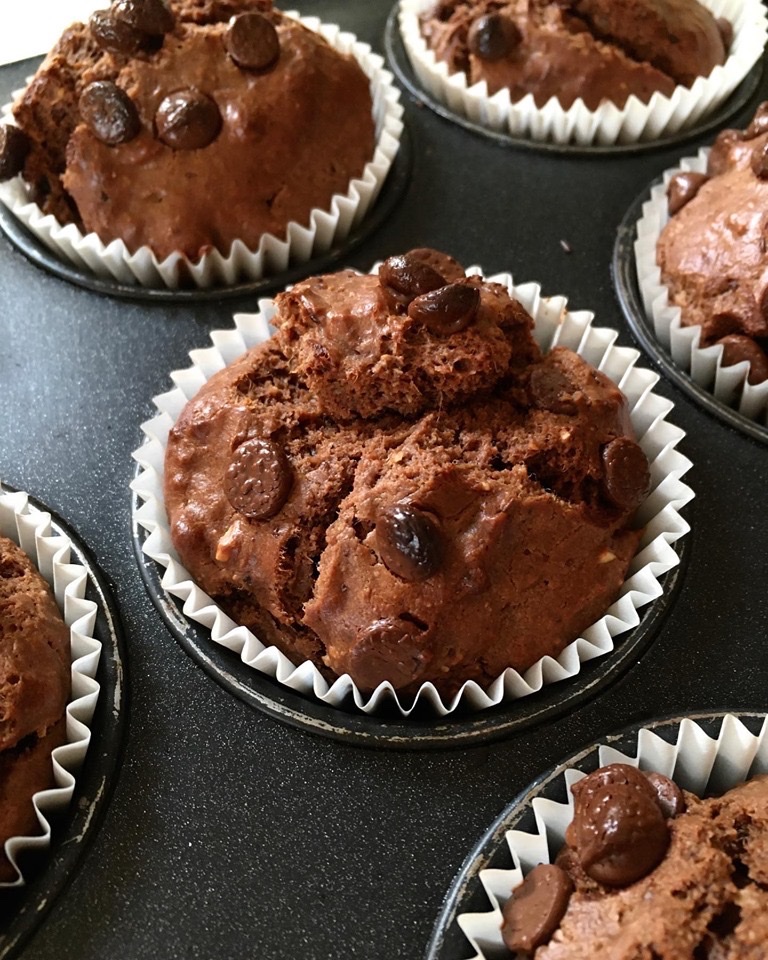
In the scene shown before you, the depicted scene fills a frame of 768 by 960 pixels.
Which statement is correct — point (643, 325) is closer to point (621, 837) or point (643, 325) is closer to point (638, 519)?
point (638, 519)

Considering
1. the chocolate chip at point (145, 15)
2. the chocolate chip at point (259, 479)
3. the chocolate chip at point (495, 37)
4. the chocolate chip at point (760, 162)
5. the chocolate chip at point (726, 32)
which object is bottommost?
the chocolate chip at point (259, 479)

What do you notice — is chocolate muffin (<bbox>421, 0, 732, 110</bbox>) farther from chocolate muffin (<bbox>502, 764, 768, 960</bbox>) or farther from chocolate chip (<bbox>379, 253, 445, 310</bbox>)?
chocolate muffin (<bbox>502, 764, 768, 960</bbox>)

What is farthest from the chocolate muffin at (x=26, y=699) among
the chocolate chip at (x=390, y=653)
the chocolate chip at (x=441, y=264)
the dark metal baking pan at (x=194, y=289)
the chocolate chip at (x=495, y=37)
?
the chocolate chip at (x=495, y=37)

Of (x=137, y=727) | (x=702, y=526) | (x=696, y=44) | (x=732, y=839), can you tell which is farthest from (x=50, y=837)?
(x=696, y=44)

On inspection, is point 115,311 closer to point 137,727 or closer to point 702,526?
point 137,727

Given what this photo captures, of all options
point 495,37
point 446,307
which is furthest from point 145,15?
point 446,307

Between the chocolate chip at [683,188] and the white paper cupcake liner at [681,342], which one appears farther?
the chocolate chip at [683,188]

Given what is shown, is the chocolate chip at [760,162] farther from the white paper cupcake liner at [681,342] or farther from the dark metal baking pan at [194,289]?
the dark metal baking pan at [194,289]
